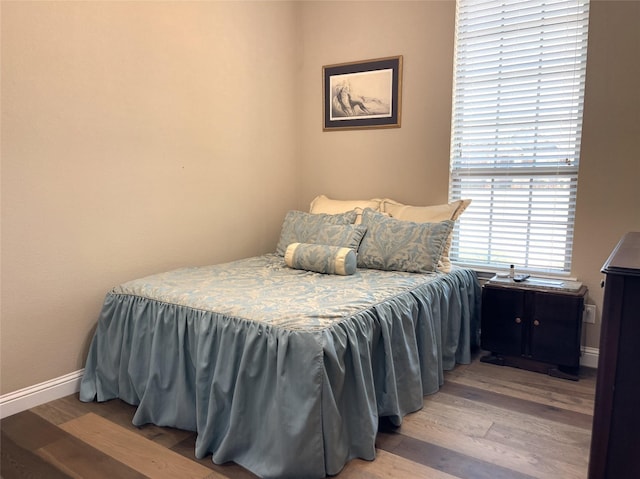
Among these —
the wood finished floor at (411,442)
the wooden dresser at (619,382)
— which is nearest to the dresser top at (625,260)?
the wooden dresser at (619,382)

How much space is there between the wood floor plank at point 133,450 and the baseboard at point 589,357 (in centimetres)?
237

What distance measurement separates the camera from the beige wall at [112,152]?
2281 millimetres

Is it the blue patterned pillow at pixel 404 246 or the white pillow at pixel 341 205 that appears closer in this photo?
the blue patterned pillow at pixel 404 246

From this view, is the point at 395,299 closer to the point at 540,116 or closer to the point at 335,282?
the point at 335,282

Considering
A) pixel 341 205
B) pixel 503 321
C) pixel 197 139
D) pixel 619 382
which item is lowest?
pixel 503 321

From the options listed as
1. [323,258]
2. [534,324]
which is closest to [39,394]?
[323,258]

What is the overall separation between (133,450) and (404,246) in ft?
6.06

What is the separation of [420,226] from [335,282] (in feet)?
2.42

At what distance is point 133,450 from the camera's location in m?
2.04

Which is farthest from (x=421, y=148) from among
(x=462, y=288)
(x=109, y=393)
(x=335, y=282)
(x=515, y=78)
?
(x=109, y=393)

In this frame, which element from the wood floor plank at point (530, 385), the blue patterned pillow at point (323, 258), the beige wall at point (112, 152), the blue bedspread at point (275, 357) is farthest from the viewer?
the blue patterned pillow at point (323, 258)

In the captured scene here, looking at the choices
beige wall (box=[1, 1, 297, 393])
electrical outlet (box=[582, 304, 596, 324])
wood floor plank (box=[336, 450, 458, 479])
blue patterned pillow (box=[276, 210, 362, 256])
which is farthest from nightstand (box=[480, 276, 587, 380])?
beige wall (box=[1, 1, 297, 393])

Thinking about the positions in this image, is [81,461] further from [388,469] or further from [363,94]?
[363,94]

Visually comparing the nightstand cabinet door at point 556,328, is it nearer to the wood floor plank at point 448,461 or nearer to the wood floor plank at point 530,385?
the wood floor plank at point 530,385
